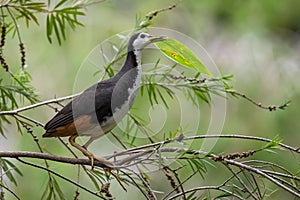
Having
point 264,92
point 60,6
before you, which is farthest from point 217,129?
point 264,92

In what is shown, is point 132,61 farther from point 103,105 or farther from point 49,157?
point 49,157

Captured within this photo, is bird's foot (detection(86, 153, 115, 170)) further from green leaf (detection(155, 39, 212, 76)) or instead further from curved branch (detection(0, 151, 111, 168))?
green leaf (detection(155, 39, 212, 76))

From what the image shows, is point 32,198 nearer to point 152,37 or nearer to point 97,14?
point 97,14

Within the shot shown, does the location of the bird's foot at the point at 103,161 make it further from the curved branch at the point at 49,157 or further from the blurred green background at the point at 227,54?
the blurred green background at the point at 227,54

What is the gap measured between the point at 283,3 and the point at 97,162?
2.04 meters

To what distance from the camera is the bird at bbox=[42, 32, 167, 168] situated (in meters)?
0.90

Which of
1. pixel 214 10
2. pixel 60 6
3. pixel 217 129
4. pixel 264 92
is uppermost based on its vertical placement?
pixel 214 10

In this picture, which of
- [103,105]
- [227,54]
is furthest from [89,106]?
[227,54]

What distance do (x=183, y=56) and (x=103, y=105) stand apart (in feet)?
0.52

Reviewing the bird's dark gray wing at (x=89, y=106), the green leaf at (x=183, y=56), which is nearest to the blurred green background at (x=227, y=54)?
the bird's dark gray wing at (x=89, y=106)

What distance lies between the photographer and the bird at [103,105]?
0.90 m

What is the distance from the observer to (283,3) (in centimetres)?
273

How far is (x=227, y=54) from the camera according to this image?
259 cm

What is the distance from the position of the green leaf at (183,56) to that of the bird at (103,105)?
4 centimetres
